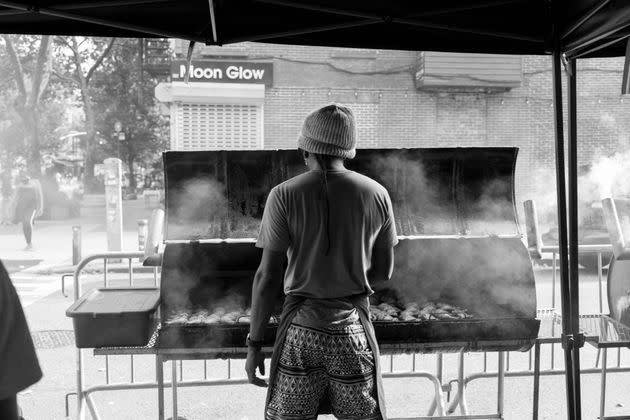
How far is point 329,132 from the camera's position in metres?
2.57

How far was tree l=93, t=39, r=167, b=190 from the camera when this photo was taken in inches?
1438

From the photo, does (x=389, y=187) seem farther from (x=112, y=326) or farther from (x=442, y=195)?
(x=112, y=326)

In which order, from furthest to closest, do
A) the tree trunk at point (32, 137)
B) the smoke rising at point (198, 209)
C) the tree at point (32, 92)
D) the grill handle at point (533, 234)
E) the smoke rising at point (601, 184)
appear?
the tree trunk at point (32, 137), the tree at point (32, 92), the smoke rising at point (601, 184), the grill handle at point (533, 234), the smoke rising at point (198, 209)

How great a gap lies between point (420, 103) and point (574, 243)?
16.5 metres

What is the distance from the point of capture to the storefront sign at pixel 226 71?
1811cm

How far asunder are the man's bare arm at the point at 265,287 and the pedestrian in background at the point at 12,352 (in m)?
1.03

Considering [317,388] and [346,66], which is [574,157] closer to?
[317,388]

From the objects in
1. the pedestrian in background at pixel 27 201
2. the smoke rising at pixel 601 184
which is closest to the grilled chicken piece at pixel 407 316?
the smoke rising at pixel 601 184

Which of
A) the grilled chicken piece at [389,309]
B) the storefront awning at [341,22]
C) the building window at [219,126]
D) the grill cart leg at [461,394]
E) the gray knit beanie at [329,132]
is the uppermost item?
the building window at [219,126]

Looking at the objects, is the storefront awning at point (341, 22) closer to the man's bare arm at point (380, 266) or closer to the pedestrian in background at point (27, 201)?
the man's bare arm at point (380, 266)

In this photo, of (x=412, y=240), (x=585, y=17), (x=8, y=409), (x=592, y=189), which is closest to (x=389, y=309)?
(x=412, y=240)

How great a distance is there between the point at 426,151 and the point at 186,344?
75.8 inches

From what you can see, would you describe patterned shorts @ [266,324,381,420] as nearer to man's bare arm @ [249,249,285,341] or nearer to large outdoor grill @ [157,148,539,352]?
man's bare arm @ [249,249,285,341]

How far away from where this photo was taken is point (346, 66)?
1914 cm
